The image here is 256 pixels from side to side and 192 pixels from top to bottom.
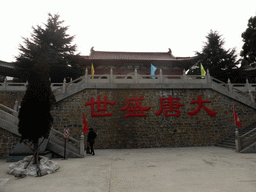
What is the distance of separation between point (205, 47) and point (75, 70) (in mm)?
17540

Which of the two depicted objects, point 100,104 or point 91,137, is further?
point 100,104

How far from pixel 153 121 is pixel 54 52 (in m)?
13.4

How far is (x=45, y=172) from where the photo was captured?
4918 mm

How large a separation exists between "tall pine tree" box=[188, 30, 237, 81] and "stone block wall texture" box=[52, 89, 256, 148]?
8574 millimetres

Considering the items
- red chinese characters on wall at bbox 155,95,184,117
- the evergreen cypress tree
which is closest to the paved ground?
the evergreen cypress tree

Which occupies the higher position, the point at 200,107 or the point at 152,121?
the point at 200,107

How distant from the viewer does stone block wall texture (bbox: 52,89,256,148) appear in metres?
10.9

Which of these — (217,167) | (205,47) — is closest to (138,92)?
(217,167)

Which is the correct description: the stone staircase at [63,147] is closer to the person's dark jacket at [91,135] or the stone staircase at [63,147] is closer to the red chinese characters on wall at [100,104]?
the person's dark jacket at [91,135]

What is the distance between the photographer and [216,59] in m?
19.9

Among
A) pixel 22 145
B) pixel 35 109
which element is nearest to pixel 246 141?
pixel 35 109

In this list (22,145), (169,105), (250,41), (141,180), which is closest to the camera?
(141,180)

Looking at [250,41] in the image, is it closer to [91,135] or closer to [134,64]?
[134,64]

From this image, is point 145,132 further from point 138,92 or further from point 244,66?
point 244,66
